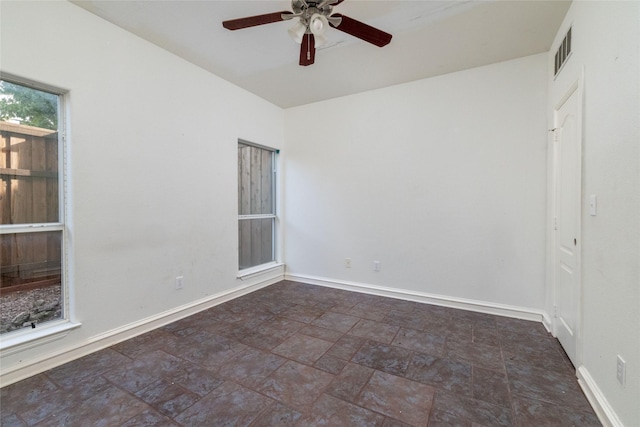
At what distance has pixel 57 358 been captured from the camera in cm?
197

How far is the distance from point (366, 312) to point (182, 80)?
3.20m

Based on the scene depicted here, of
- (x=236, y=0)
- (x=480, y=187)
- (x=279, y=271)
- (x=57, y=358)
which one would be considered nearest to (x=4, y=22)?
(x=236, y=0)

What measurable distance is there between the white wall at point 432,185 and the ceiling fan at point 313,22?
1539 mm

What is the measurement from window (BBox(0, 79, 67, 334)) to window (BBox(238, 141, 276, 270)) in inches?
72.5

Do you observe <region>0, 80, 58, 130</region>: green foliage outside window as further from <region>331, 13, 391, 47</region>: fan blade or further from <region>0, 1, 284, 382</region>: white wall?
<region>331, 13, 391, 47</region>: fan blade

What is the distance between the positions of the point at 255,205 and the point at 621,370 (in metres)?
3.73

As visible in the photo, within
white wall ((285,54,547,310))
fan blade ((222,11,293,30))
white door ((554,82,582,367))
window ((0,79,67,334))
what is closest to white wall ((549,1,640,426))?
white door ((554,82,582,367))

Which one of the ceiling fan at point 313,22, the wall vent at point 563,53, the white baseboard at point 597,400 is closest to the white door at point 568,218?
the white baseboard at point 597,400

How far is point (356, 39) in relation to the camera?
7.90 feet

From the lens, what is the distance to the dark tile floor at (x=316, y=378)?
4.95ft

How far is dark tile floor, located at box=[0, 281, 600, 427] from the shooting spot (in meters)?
1.51

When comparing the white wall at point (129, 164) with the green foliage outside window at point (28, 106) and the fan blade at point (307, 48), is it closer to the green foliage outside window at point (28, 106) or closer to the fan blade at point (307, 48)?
the green foliage outside window at point (28, 106)

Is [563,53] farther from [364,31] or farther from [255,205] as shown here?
[255,205]

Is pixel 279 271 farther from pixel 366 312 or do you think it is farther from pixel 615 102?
pixel 615 102
